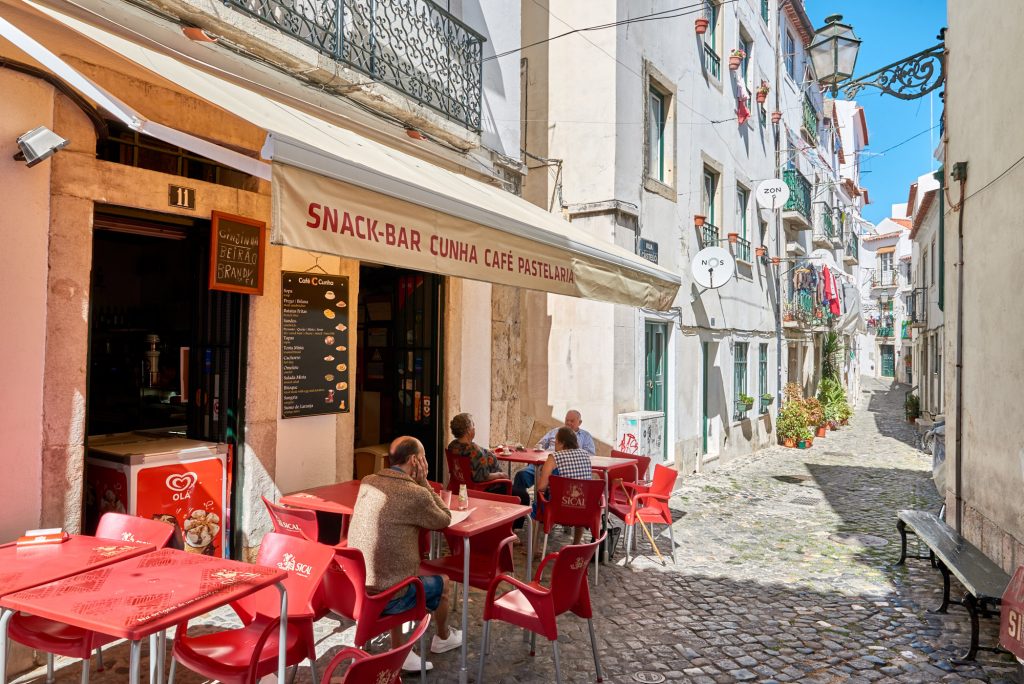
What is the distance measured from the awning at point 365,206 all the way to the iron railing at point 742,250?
34.7 feet

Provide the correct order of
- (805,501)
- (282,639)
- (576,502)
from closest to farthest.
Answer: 1. (282,639)
2. (576,502)
3. (805,501)

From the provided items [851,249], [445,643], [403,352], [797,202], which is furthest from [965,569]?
[851,249]

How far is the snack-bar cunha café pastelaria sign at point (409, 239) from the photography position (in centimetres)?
320

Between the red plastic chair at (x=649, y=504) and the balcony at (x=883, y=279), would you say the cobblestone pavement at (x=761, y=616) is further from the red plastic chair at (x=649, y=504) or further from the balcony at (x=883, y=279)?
the balcony at (x=883, y=279)

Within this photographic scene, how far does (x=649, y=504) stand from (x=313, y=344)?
12.6 feet

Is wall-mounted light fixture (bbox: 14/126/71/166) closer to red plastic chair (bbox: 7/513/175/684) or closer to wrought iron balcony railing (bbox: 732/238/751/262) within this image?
red plastic chair (bbox: 7/513/175/684)

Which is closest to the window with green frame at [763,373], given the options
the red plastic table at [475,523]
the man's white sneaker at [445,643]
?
the red plastic table at [475,523]

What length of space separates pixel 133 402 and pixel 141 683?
4636 millimetres

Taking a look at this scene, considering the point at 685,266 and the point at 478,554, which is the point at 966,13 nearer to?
the point at 685,266

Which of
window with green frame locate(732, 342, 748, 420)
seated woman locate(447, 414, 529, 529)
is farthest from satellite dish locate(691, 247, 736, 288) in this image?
seated woman locate(447, 414, 529, 529)

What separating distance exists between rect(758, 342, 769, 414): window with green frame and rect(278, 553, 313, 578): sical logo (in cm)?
1547

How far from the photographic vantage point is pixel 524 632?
500 cm

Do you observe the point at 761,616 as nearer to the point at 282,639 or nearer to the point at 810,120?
the point at 282,639

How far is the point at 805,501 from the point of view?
10.3 m
